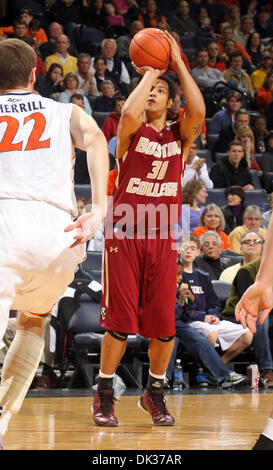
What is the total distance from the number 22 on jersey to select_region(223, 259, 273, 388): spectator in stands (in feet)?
15.3

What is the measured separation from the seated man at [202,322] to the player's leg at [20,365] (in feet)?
12.6

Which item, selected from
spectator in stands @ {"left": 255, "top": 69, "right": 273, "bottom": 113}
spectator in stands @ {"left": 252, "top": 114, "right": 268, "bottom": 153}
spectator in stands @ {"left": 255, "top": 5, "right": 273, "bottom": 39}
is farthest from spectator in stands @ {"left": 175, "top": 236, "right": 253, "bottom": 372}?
spectator in stands @ {"left": 255, "top": 5, "right": 273, "bottom": 39}

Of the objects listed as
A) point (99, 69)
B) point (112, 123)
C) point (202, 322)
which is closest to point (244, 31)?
point (99, 69)

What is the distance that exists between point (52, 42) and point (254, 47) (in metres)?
4.80

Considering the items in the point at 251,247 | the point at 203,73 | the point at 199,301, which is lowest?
the point at 199,301

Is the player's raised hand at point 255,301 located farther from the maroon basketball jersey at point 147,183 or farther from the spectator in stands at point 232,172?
the spectator in stands at point 232,172

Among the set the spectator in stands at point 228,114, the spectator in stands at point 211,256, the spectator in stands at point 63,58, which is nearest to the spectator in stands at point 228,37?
the spectator in stands at point 228,114

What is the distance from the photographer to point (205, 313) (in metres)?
8.06

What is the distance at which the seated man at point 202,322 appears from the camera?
24.7 feet

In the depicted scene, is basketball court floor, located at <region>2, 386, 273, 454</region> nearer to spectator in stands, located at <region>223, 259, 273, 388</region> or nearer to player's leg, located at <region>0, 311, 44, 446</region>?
spectator in stands, located at <region>223, 259, 273, 388</region>

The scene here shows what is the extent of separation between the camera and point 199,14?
16.0 metres

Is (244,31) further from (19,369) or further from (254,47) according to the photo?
(19,369)

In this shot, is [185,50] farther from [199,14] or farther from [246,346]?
[246,346]

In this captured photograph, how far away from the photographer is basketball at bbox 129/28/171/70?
5.01 meters
